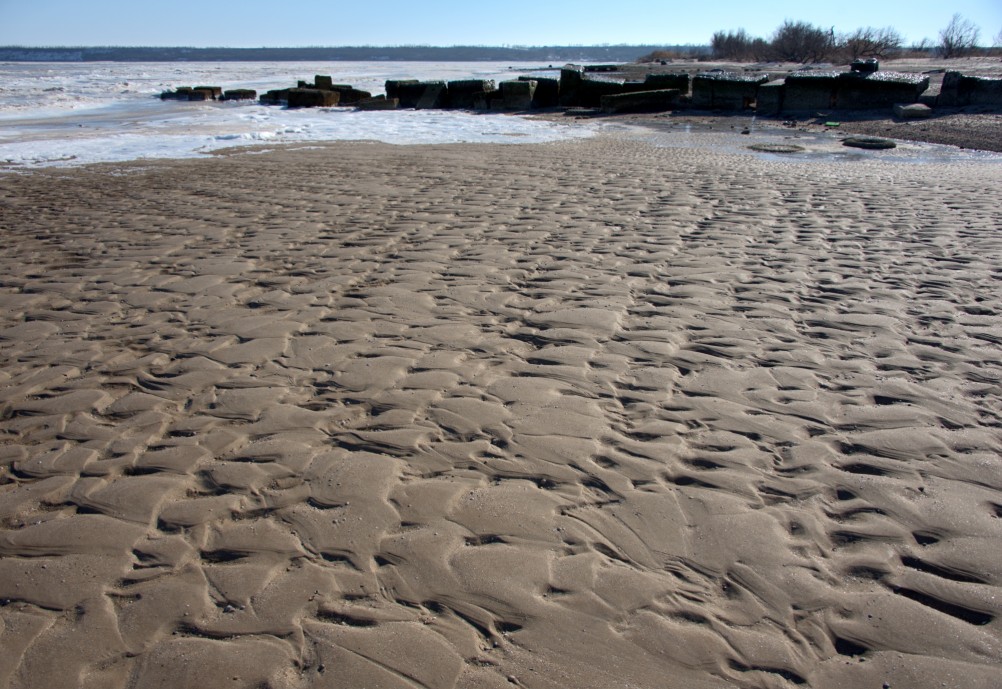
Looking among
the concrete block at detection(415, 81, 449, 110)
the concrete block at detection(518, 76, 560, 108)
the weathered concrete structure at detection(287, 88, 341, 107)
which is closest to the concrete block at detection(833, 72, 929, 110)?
the concrete block at detection(518, 76, 560, 108)

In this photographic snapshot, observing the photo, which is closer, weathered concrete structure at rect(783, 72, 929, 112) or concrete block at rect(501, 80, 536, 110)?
weathered concrete structure at rect(783, 72, 929, 112)

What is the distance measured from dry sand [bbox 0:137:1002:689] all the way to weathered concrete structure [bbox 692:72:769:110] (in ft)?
47.1

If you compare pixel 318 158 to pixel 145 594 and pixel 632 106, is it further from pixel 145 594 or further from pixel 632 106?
pixel 632 106

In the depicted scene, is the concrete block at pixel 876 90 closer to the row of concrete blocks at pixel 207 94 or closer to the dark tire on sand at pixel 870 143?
the dark tire on sand at pixel 870 143

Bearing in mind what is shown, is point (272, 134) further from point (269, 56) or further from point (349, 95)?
Answer: point (269, 56)

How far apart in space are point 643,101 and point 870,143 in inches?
336

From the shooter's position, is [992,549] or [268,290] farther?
[268,290]

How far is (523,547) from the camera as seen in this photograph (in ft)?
7.91

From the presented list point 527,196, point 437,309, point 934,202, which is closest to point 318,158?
point 527,196

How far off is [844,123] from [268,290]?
15.5 m

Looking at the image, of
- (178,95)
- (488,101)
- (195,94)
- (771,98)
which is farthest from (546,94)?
(178,95)

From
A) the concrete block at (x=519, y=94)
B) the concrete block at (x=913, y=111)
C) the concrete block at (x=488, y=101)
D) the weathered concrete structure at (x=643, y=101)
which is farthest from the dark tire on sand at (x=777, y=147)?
the concrete block at (x=488, y=101)

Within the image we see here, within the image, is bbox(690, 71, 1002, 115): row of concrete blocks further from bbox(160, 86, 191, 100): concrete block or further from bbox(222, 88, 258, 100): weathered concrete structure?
bbox(160, 86, 191, 100): concrete block

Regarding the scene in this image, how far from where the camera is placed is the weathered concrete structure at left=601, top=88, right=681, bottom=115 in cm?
2012
